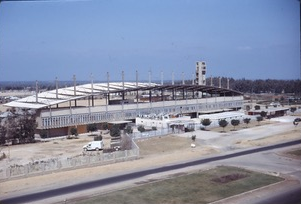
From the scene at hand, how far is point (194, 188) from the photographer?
17781 millimetres

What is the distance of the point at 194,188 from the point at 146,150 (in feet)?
35.0

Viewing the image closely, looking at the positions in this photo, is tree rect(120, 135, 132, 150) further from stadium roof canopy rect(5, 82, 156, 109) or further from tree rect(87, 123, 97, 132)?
stadium roof canopy rect(5, 82, 156, 109)

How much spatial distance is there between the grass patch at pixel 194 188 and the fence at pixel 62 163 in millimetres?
5448

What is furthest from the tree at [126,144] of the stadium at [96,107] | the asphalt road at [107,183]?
the stadium at [96,107]

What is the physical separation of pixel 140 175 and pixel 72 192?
4.33 meters

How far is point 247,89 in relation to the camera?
4341 inches

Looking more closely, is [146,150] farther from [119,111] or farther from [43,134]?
[119,111]

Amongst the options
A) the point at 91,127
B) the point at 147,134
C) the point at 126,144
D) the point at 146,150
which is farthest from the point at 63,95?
the point at 146,150

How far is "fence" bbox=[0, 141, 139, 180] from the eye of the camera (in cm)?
2055

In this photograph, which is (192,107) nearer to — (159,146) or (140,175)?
(159,146)

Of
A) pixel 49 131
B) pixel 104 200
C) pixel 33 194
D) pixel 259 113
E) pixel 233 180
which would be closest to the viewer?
pixel 104 200

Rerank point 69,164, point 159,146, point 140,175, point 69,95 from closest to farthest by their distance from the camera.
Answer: point 140,175
point 69,164
point 159,146
point 69,95

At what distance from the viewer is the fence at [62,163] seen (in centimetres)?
2055

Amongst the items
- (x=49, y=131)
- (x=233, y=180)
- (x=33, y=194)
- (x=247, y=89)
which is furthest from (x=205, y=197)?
(x=247, y=89)
